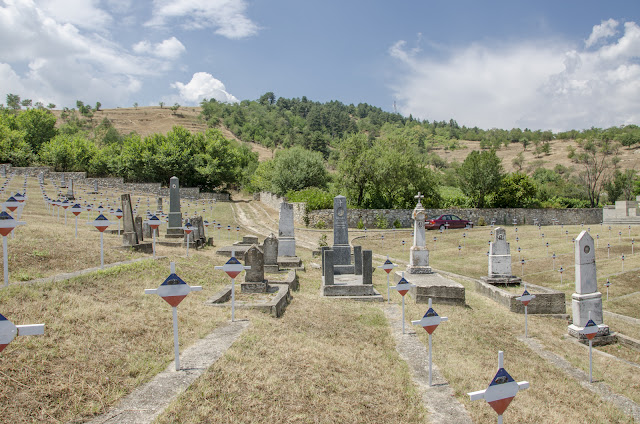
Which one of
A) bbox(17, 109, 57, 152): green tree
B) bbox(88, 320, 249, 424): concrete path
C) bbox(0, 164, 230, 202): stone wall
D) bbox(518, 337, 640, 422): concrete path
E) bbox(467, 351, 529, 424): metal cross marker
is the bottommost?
bbox(518, 337, 640, 422): concrete path

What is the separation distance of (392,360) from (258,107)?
6755 inches

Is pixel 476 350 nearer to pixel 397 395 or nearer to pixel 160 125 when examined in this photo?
pixel 397 395

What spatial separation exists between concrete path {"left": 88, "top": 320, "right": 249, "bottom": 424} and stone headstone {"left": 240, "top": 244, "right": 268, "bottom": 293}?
3.36 meters

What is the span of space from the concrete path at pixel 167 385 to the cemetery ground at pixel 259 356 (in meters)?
0.13

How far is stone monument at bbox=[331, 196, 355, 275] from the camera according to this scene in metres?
14.3

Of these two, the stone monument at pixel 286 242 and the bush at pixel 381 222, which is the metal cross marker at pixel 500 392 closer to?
the stone monument at pixel 286 242

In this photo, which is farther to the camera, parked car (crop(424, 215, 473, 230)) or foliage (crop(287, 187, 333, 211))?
foliage (crop(287, 187, 333, 211))

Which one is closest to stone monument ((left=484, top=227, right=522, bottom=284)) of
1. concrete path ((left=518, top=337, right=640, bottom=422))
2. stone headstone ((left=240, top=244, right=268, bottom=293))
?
concrete path ((left=518, top=337, right=640, bottom=422))

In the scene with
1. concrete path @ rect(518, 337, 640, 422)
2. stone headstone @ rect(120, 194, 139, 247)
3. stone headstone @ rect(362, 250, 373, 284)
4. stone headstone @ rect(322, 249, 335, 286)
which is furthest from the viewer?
stone headstone @ rect(120, 194, 139, 247)

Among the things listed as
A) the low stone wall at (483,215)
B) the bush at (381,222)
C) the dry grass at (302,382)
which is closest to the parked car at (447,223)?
the low stone wall at (483,215)

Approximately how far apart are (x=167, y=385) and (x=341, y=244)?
402 inches

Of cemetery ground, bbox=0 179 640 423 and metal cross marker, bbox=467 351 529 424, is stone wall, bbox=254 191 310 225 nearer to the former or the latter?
cemetery ground, bbox=0 179 640 423

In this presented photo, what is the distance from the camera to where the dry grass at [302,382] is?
450cm

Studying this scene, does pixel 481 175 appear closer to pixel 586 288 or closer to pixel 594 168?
pixel 594 168
